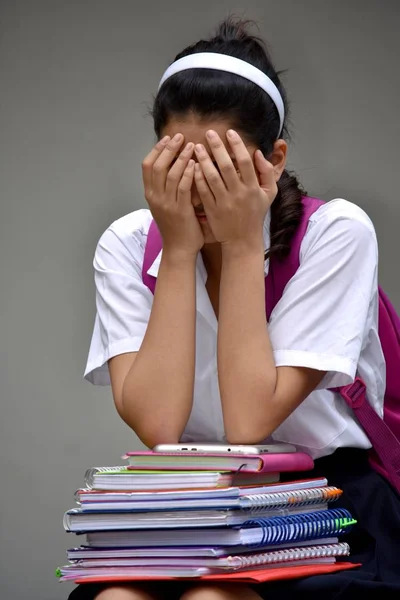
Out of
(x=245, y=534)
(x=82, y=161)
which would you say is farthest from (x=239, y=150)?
(x=82, y=161)

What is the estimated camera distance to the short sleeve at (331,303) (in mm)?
1398

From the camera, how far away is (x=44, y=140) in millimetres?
2674

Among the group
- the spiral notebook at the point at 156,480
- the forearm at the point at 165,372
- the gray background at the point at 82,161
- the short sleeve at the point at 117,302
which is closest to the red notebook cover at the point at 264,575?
the spiral notebook at the point at 156,480

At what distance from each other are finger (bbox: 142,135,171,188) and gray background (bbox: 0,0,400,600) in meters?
1.14

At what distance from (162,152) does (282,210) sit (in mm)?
244

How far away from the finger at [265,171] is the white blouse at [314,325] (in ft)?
0.31

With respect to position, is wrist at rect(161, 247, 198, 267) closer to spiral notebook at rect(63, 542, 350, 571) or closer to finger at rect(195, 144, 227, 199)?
finger at rect(195, 144, 227, 199)

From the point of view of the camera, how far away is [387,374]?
61.7 inches

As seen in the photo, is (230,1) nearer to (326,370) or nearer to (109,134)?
(109,134)

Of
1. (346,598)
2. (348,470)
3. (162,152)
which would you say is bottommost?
(346,598)

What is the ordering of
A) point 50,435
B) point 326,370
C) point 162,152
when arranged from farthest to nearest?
point 50,435 < point 162,152 < point 326,370

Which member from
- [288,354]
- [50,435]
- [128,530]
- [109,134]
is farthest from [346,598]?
[109,134]

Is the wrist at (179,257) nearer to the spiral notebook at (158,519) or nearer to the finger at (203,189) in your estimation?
the finger at (203,189)

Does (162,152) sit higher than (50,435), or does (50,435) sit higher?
(162,152)
